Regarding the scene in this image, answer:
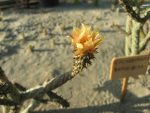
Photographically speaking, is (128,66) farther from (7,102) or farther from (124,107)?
(7,102)

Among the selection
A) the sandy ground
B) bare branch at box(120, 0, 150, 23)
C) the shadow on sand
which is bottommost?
the shadow on sand

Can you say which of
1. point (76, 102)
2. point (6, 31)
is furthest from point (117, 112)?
point (6, 31)

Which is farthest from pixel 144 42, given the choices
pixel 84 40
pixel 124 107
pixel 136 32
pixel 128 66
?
pixel 84 40

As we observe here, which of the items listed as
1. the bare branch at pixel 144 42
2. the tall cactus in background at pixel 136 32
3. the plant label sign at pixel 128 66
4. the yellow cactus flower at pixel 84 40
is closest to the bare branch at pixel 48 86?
the yellow cactus flower at pixel 84 40

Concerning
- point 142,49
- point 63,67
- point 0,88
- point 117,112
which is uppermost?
point 0,88

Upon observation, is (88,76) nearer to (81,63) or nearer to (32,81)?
(32,81)

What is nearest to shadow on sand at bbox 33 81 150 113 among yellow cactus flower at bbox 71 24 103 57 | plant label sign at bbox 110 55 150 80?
plant label sign at bbox 110 55 150 80

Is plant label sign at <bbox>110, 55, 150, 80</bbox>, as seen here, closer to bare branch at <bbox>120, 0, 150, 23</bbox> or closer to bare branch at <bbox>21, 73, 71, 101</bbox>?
bare branch at <bbox>120, 0, 150, 23</bbox>
